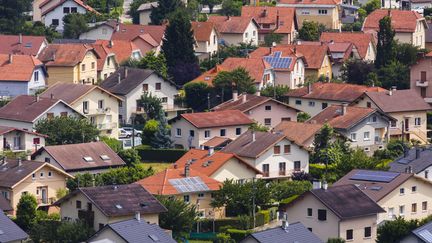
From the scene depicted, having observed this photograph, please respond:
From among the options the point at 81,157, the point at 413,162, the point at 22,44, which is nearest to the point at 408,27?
the point at 22,44

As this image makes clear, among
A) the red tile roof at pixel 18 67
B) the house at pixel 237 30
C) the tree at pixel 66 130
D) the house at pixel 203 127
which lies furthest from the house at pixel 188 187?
the house at pixel 237 30

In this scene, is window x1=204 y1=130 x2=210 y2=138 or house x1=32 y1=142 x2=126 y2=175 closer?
house x1=32 y1=142 x2=126 y2=175

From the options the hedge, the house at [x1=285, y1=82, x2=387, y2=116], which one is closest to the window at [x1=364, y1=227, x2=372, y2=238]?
the hedge

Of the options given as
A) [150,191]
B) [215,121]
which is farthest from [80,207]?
[215,121]

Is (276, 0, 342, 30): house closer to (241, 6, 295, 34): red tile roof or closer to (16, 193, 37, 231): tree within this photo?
(241, 6, 295, 34): red tile roof

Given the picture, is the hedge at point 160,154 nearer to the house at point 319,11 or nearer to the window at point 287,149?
the window at point 287,149
